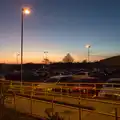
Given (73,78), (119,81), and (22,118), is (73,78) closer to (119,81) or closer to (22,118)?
(119,81)

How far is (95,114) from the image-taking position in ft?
34.7

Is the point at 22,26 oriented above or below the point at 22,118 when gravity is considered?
above

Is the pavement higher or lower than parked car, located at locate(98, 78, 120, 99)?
lower

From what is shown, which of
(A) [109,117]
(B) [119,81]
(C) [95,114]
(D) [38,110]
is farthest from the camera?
(B) [119,81]

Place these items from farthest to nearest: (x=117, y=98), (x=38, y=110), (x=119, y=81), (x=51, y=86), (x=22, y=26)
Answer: (x=22, y=26), (x=51, y=86), (x=119, y=81), (x=117, y=98), (x=38, y=110)

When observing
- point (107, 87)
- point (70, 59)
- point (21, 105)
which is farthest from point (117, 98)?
point (70, 59)

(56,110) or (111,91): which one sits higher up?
(111,91)

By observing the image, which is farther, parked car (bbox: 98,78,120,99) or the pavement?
parked car (bbox: 98,78,120,99)

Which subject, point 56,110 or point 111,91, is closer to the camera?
point 56,110

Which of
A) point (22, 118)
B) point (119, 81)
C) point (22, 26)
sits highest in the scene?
point (22, 26)

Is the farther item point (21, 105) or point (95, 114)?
point (21, 105)

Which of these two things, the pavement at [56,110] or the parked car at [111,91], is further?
the parked car at [111,91]

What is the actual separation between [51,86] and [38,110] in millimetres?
9027

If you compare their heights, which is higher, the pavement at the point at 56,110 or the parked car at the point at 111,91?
the parked car at the point at 111,91
